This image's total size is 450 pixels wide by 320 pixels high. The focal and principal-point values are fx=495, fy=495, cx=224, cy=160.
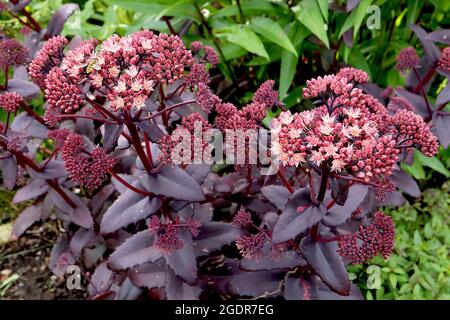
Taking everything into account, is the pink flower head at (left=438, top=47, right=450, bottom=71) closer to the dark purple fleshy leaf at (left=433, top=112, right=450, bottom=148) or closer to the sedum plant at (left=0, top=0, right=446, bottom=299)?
the dark purple fleshy leaf at (left=433, top=112, right=450, bottom=148)

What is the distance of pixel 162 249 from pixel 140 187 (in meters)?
0.22

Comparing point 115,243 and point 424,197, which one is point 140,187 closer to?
point 115,243

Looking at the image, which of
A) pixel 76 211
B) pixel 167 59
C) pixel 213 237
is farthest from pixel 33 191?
pixel 167 59

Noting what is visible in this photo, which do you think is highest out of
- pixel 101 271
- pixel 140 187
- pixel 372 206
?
pixel 140 187

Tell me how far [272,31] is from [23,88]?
1072mm

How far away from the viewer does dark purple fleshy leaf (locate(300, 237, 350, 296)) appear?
4.87ft

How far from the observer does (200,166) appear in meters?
1.62

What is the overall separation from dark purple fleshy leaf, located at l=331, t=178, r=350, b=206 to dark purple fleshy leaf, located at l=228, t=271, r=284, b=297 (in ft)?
Answer: 2.06

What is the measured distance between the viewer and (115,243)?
2.12 m

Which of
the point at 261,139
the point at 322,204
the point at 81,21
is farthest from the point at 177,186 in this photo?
the point at 81,21

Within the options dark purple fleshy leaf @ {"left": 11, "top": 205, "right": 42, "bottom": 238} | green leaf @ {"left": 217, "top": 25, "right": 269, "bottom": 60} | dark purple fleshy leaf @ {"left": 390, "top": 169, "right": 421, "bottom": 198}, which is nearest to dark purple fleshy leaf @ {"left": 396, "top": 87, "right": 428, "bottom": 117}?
dark purple fleshy leaf @ {"left": 390, "top": 169, "right": 421, "bottom": 198}

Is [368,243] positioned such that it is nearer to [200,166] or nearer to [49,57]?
[200,166]

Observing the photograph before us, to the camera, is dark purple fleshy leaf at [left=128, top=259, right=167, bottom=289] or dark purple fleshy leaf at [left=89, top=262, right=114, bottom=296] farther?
dark purple fleshy leaf at [left=89, top=262, right=114, bottom=296]

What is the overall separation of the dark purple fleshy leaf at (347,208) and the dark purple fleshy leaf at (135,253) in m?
0.60
